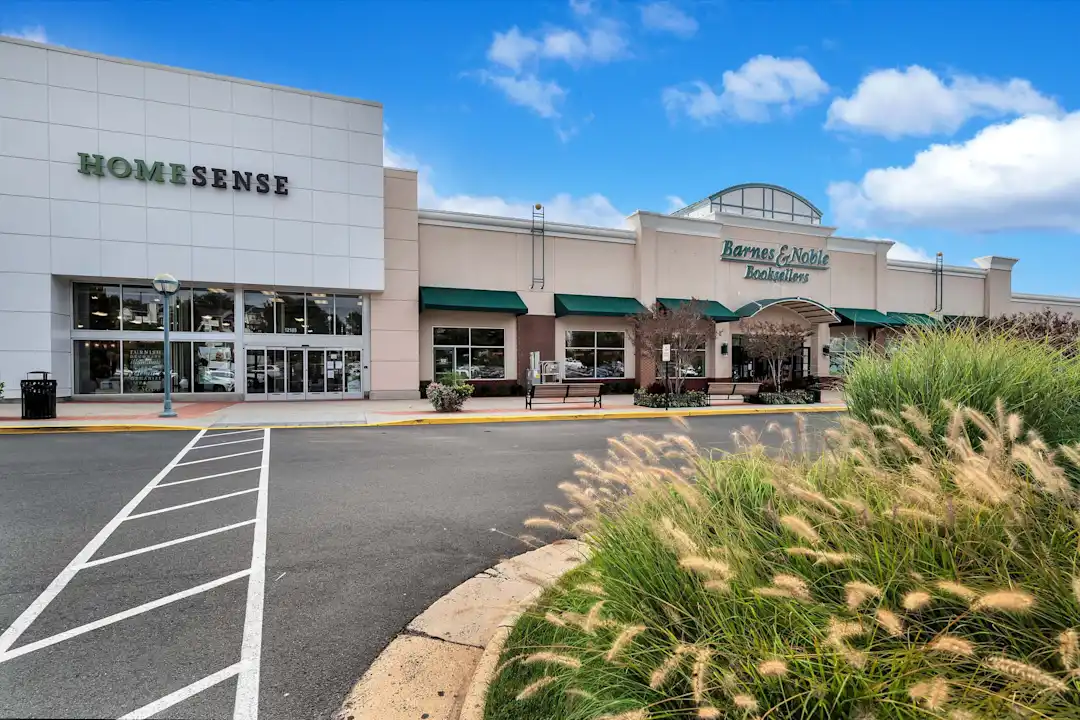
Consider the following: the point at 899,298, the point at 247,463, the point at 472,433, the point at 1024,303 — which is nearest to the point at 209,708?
the point at 247,463

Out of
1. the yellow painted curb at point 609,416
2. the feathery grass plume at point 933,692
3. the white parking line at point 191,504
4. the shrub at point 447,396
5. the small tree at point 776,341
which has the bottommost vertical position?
the yellow painted curb at point 609,416

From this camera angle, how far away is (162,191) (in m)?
21.1

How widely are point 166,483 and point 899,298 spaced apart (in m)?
38.8

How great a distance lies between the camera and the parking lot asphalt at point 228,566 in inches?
122

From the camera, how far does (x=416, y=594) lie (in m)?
4.27

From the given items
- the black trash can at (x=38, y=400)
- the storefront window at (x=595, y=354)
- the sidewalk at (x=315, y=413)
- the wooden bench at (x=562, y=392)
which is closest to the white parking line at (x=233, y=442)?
the sidewalk at (x=315, y=413)

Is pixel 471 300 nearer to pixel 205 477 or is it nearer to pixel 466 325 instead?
pixel 466 325

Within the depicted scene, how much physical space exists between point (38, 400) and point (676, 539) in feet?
64.9

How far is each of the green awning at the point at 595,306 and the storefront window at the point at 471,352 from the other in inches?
127

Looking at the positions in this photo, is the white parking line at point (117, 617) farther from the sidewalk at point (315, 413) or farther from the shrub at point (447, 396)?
the shrub at point (447, 396)

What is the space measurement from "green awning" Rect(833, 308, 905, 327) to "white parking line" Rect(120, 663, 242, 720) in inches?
1325

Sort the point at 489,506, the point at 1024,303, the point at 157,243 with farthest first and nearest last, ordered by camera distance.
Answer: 1. the point at 1024,303
2. the point at 157,243
3. the point at 489,506

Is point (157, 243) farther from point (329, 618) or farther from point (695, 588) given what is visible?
point (695, 588)

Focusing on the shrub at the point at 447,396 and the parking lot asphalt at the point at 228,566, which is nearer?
the parking lot asphalt at the point at 228,566
